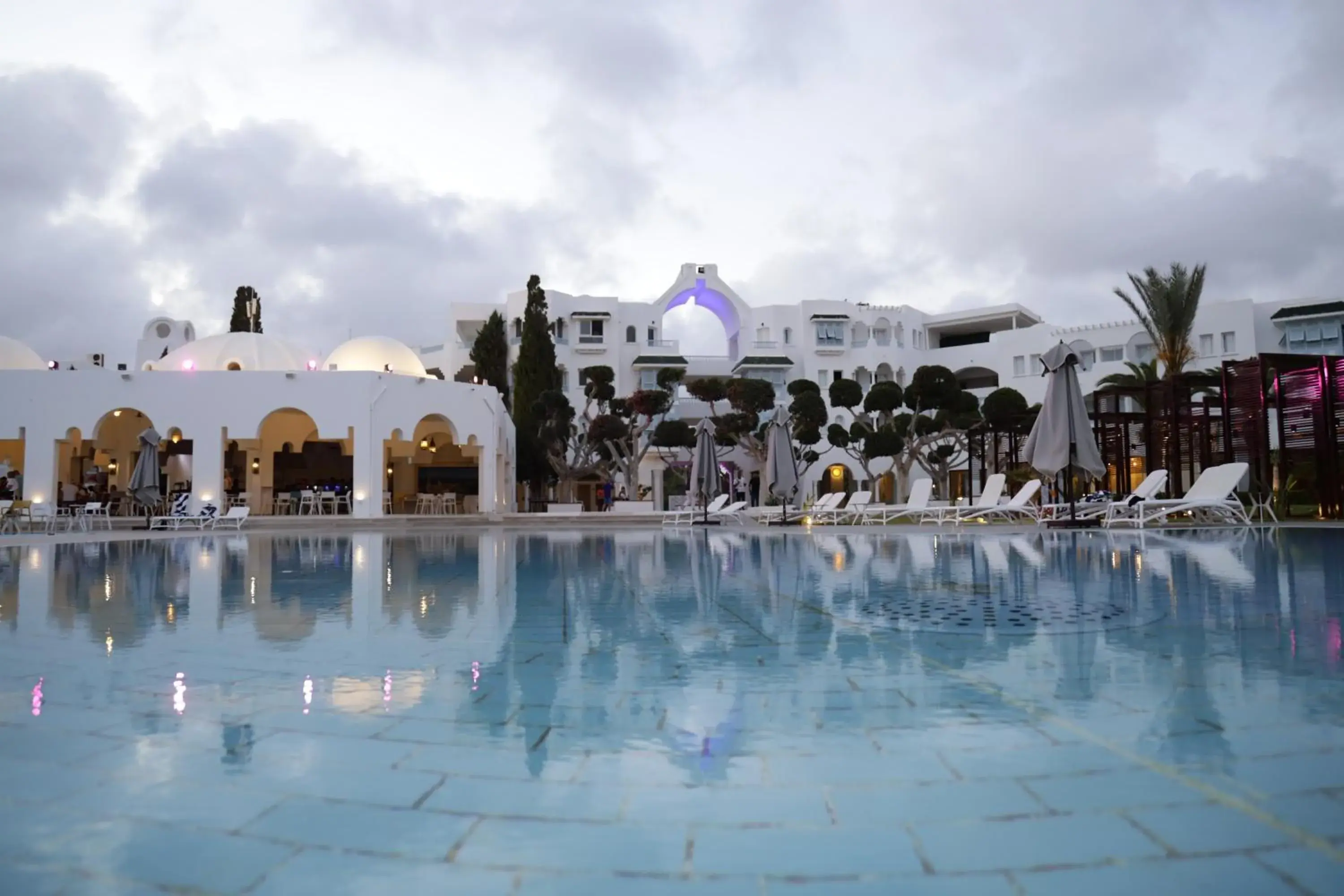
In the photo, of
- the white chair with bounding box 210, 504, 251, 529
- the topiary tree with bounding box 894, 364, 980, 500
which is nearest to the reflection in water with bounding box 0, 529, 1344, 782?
the white chair with bounding box 210, 504, 251, 529

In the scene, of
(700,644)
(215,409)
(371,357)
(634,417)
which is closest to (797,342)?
(634,417)

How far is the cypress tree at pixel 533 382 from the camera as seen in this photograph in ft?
121

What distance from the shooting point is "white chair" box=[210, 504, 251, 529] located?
1994 cm

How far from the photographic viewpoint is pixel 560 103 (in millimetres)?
20312

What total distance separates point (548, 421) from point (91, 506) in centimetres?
1680

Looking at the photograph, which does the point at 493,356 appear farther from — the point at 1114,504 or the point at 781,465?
the point at 1114,504

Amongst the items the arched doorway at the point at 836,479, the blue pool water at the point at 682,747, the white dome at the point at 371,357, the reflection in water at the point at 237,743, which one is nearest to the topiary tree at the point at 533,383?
the white dome at the point at 371,357

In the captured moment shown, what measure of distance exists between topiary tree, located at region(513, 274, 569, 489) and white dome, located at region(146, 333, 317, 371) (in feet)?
30.4

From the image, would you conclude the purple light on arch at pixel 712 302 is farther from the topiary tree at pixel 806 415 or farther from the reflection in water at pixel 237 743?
the reflection in water at pixel 237 743

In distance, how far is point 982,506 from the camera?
17359 millimetres

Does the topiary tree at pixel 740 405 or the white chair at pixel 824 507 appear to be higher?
the topiary tree at pixel 740 405

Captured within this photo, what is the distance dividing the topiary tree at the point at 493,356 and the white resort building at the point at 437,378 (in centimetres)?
230

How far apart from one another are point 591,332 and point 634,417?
38.2 ft

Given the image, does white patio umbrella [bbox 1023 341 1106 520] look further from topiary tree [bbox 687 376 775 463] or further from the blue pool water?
topiary tree [bbox 687 376 775 463]
